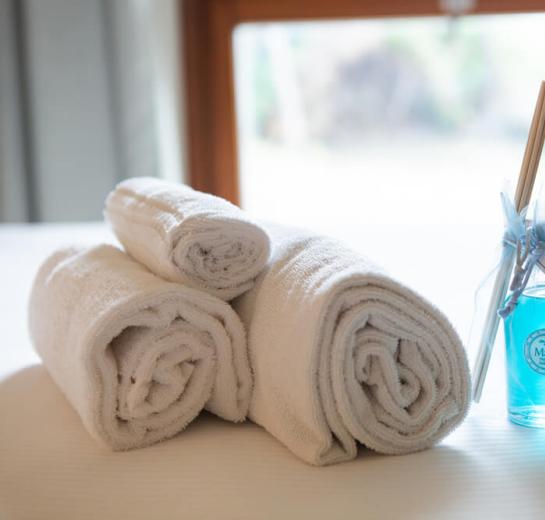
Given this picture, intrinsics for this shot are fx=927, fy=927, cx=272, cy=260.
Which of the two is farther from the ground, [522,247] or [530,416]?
[522,247]

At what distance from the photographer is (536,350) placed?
3.05 ft

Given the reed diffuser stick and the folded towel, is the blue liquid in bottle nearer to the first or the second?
the reed diffuser stick

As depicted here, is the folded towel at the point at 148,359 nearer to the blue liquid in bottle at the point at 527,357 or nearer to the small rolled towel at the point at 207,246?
the small rolled towel at the point at 207,246

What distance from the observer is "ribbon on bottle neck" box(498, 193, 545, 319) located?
3.07 feet

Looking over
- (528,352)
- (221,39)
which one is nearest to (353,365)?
(528,352)

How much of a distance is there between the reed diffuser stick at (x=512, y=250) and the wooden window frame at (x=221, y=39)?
223cm

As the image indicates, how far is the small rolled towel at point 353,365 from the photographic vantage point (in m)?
0.88

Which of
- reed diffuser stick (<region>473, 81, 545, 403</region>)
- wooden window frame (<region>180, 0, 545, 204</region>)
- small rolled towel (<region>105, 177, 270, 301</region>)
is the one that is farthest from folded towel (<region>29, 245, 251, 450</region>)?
wooden window frame (<region>180, 0, 545, 204</region>)

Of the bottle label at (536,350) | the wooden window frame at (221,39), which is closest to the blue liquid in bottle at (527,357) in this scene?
the bottle label at (536,350)

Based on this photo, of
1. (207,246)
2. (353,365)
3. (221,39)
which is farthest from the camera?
(221,39)

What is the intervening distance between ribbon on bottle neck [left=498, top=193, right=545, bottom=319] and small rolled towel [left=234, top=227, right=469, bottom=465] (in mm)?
81

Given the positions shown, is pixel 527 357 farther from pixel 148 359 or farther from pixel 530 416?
pixel 148 359

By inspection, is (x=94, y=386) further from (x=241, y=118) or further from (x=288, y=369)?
(x=241, y=118)

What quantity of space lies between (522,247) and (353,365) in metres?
0.22
